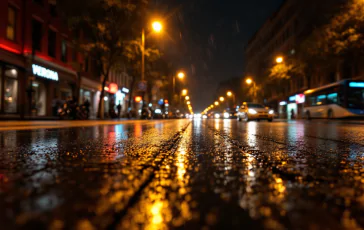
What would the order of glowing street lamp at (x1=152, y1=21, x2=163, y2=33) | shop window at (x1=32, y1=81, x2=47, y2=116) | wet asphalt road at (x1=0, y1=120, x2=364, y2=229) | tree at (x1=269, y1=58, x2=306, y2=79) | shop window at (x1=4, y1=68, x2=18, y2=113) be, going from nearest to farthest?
wet asphalt road at (x1=0, y1=120, x2=364, y2=229) → shop window at (x1=4, y1=68, x2=18, y2=113) → glowing street lamp at (x1=152, y1=21, x2=163, y2=33) → shop window at (x1=32, y1=81, x2=47, y2=116) → tree at (x1=269, y1=58, x2=306, y2=79)

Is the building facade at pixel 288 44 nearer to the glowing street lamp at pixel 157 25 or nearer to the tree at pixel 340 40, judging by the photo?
the tree at pixel 340 40

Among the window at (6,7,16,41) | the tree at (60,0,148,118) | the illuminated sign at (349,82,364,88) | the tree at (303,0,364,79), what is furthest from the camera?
the illuminated sign at (349,82,364,88)

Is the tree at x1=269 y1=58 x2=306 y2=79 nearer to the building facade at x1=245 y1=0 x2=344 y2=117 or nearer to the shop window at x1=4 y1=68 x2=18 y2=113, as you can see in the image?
the building facade at x1=245 y1=0 x2=344 y2=117

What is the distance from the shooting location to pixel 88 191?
147 cm

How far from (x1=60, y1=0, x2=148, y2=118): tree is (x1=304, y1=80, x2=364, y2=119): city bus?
54.7ft

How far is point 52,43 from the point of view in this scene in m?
24.6

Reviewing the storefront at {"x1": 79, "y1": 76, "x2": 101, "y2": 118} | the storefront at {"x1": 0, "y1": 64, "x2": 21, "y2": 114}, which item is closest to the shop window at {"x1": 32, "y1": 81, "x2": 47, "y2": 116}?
the storefront at {"x1": 0, "y1": 64, "x2": 21, "y2": 114}

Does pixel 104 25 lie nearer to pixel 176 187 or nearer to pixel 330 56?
pixel 330 56

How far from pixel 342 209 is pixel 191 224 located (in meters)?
0.65

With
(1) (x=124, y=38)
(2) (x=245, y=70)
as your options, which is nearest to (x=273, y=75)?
(1) (x=124, y=38)

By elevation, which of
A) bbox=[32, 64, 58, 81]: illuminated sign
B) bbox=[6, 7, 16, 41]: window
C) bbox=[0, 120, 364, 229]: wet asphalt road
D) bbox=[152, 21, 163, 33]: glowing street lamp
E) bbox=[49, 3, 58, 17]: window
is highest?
bbox=[49, 3, 58, 17]: window

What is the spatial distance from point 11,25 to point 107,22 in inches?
235

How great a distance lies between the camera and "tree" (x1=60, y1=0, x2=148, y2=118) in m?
20.6

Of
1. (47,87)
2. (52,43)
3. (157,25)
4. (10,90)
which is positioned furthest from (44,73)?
(157,25)
